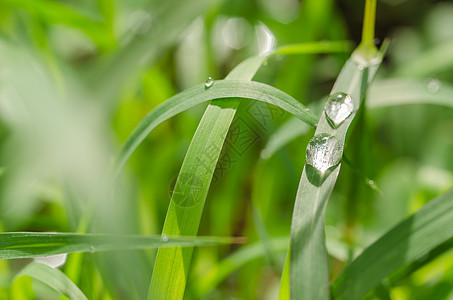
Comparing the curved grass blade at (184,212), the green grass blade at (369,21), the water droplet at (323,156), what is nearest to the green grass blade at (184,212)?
the curved grass blade at (184,212)

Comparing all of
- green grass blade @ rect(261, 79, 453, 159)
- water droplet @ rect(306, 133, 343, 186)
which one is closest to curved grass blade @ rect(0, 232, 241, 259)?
water droplet @ rect(306, 133, 343, 186)

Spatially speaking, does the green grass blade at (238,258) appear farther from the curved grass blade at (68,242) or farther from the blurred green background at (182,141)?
the curved grass blade at (68,242)

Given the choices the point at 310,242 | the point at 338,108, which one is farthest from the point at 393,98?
the point at 310,242

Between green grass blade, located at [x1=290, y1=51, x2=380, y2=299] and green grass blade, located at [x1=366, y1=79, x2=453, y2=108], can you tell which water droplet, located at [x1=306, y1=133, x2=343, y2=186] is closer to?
green grass blade, located at [x1=290, y1=51, x2=380, y2=299]

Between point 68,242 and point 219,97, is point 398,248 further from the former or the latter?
point 68,242

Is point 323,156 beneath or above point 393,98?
beneath

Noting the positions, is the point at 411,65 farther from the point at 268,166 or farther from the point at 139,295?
the point at 139,295
